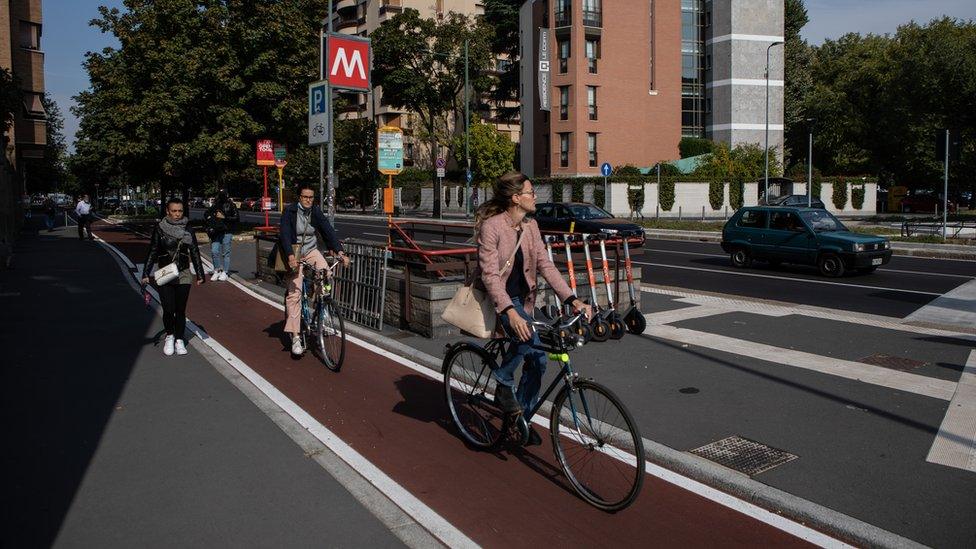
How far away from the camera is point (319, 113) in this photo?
1252 centimetres

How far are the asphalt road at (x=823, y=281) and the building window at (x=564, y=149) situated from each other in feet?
116

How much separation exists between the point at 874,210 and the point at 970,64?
20.2m

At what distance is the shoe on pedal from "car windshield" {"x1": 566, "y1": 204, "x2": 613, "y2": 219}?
20.0 meters

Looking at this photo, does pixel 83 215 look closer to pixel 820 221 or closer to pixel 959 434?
pixel 820 221

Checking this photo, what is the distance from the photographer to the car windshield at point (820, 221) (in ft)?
58.0

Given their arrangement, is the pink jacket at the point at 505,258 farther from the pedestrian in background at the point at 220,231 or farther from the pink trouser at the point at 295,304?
the pedestrian in background at the point at 220,231

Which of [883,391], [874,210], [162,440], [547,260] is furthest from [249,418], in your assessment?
[874,210]

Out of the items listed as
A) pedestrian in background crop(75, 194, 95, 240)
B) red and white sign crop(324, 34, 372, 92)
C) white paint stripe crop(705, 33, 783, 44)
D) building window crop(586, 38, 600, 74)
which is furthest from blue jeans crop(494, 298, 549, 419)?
white paint stripe crop(705, 33, 783, 44)

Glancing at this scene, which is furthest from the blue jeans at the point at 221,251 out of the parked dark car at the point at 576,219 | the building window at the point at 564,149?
the building window at the point at 564,149

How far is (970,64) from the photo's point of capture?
115 feet

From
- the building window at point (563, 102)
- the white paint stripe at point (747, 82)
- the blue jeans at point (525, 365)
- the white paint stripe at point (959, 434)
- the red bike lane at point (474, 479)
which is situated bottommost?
the red bike lane at point (474, 479)

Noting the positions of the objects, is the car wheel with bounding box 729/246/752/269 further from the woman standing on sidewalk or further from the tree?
the tree

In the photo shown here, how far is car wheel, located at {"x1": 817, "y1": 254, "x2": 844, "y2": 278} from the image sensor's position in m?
16.8

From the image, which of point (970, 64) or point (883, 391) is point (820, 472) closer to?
point (883, 391)
